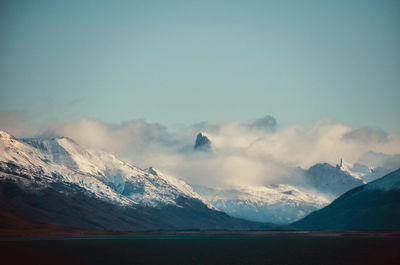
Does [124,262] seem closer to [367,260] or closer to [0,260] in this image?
[0,260]

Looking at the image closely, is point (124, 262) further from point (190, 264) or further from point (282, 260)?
point (282, 260)

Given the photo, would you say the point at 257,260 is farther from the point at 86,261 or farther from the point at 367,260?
the point at 86,261

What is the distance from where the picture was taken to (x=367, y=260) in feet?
594

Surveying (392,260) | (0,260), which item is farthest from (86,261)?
(392,260)

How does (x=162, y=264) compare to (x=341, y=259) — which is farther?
(x=341, y=259)

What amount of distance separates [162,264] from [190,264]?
943 centimetres

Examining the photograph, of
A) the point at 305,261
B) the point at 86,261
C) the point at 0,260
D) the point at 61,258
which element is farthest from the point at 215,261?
the point at 0,260

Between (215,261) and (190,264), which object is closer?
(190,264)

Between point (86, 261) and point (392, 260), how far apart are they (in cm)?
10319

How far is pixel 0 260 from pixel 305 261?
10092 cm

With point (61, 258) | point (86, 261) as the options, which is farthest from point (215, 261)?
point (61, 258)

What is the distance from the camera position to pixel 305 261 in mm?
180125

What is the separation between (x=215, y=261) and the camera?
7185 inches

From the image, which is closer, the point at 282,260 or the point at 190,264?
the point at 190,264
